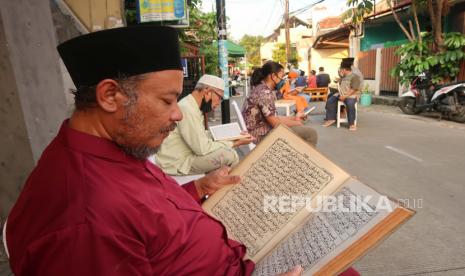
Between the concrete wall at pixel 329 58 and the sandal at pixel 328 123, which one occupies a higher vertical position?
the concrete wall at pixel 329 58

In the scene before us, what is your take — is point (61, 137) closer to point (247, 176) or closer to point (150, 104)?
point (150, 104)

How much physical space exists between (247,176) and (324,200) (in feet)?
1.28

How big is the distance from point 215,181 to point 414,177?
12.5ft

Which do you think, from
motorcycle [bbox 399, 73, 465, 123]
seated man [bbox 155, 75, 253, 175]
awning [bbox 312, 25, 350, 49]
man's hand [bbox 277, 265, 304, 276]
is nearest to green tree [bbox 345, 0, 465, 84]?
motorcycle [bbox 399, 73, 465, 123]

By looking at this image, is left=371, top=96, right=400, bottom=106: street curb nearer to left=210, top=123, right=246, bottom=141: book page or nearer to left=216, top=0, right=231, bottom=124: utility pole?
left=216, top=0, right=231, bottom=124: utility pole

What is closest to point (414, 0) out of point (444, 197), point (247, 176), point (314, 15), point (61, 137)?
point (444, 197)

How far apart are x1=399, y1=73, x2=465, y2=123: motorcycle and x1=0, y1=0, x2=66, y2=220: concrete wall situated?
814cm

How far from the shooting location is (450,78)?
9133 millimetres

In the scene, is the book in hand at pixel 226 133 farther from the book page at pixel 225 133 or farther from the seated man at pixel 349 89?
the seated man at pixel 349 89

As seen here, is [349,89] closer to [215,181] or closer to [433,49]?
[433,49]

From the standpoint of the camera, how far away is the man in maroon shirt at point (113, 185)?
0.83 m

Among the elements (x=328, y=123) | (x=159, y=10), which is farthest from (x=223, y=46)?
(x=328, y=123)

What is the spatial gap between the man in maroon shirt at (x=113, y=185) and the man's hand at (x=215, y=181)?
0.42m

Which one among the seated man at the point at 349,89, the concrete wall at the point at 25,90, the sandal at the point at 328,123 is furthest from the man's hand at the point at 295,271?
the sandal at the point at 328,123
